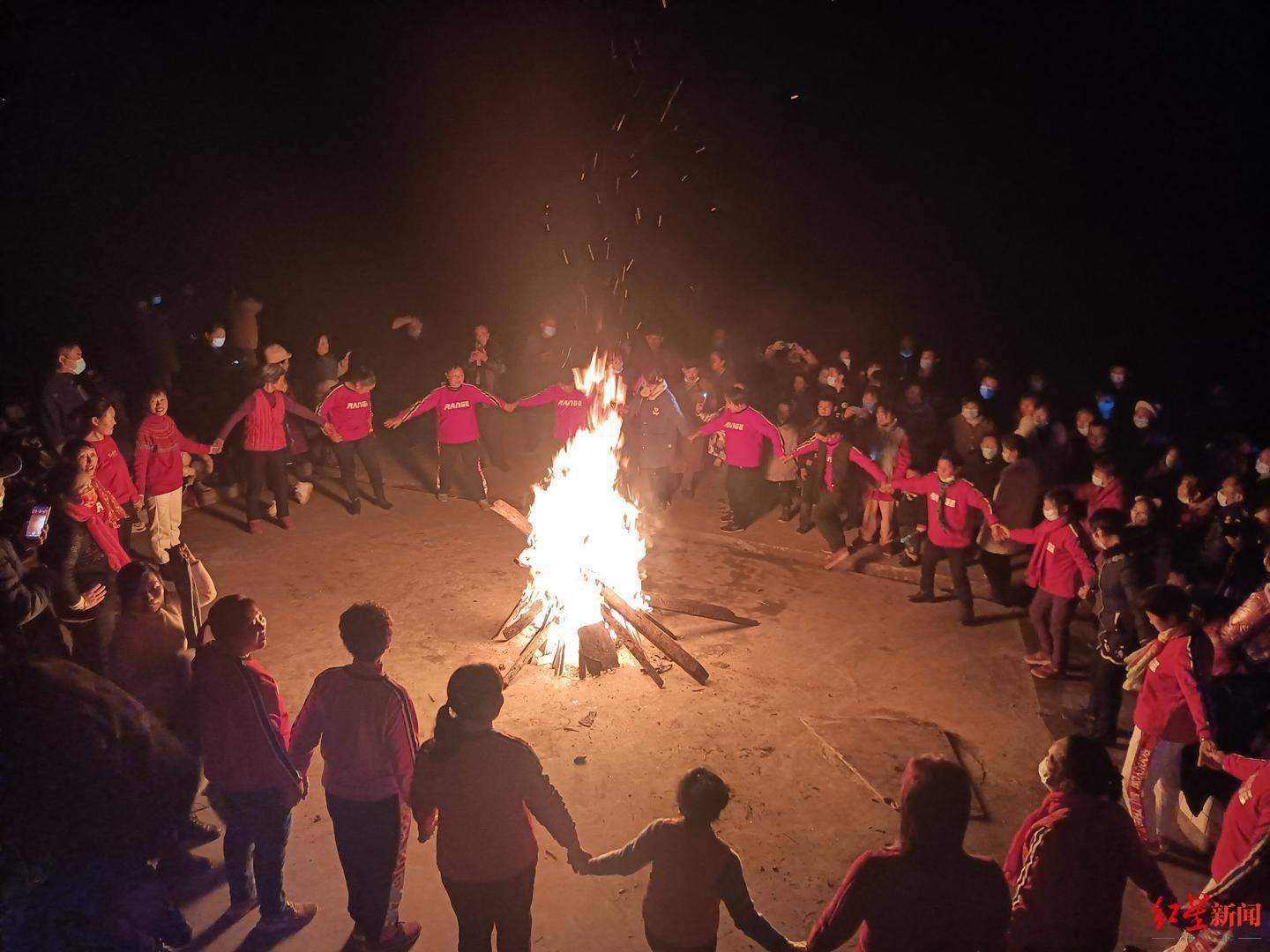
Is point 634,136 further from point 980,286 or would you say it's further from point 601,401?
point 601,401

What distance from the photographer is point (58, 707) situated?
3.65m

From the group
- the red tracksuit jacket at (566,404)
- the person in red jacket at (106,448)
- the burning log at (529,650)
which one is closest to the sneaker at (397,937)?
the burning log at (529,650)

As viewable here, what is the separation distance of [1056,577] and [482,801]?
6.23m

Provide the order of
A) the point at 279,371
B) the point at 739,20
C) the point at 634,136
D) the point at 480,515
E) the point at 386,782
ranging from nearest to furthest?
the point at 386,782
the point at 279,371
the point at 480,515
the point at 739,20
the point at 634,136

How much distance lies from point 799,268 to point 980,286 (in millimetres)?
4433

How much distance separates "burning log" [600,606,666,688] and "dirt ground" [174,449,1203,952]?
10cm

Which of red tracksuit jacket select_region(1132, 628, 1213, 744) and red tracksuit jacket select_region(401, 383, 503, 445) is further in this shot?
red tracksuit jacket select_region(401, 383, 503, 445)

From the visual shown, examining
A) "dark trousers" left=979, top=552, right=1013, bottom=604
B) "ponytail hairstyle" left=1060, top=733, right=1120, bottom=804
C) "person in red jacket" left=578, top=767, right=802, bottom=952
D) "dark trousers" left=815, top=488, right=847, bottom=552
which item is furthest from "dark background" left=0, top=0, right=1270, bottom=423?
"person in red jacket" left=578, top=767, right=802, bottom=952

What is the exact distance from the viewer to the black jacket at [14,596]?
18.1ft

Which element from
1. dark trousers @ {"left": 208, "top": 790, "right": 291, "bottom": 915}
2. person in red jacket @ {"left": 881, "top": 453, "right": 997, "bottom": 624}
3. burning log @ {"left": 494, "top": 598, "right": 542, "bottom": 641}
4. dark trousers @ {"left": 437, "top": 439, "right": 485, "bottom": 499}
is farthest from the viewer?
dark trousers @ {"left": 437, "top": 439, "right": 485, "bottom": 499}

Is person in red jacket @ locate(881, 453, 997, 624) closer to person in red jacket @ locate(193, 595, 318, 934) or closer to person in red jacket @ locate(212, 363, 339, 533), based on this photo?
person in red jacket @ locate(193, 595, 318, 934)

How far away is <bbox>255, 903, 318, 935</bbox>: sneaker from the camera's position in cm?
478

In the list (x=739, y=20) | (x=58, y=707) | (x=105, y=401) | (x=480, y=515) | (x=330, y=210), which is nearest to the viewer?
(x=58, y=707)

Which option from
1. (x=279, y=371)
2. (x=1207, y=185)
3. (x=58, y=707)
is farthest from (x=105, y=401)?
(x=1207, y=185)
